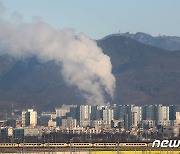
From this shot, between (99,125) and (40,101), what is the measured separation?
63072 mm

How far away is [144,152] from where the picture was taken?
56000 millimetres

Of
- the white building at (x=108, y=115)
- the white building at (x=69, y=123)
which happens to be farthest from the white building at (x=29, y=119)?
the white building at (x=108, y=115)

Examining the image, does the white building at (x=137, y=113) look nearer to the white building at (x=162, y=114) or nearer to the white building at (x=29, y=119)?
the white building at (x=162, y=114)

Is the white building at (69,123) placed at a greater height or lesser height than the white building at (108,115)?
lesser

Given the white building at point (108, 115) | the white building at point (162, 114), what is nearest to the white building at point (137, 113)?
the white building at point (162, 114)

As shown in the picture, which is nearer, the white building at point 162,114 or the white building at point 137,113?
the white building at point 137,113

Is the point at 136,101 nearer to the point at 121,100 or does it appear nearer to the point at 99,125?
the point at 121,100

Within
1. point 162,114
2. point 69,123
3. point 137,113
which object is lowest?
point 69,123

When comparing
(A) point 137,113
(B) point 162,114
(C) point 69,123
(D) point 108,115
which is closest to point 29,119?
(C) point 69,123

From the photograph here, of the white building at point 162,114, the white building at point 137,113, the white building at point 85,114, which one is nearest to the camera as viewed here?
the white building at point 137,113

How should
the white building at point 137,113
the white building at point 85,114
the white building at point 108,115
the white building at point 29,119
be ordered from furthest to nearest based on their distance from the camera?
the white building at point 85,114, the white building at point 108,115, the white building at point 137,113, the white building at point 29,119

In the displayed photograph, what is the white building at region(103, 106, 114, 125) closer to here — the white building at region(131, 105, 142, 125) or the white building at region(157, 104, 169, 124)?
the white building at region(131, 105, 142, 125)

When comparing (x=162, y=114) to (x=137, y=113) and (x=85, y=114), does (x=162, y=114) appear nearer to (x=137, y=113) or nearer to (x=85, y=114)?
(x=137, y=113)

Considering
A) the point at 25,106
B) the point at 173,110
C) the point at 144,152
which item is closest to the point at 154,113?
the point at 173,110
